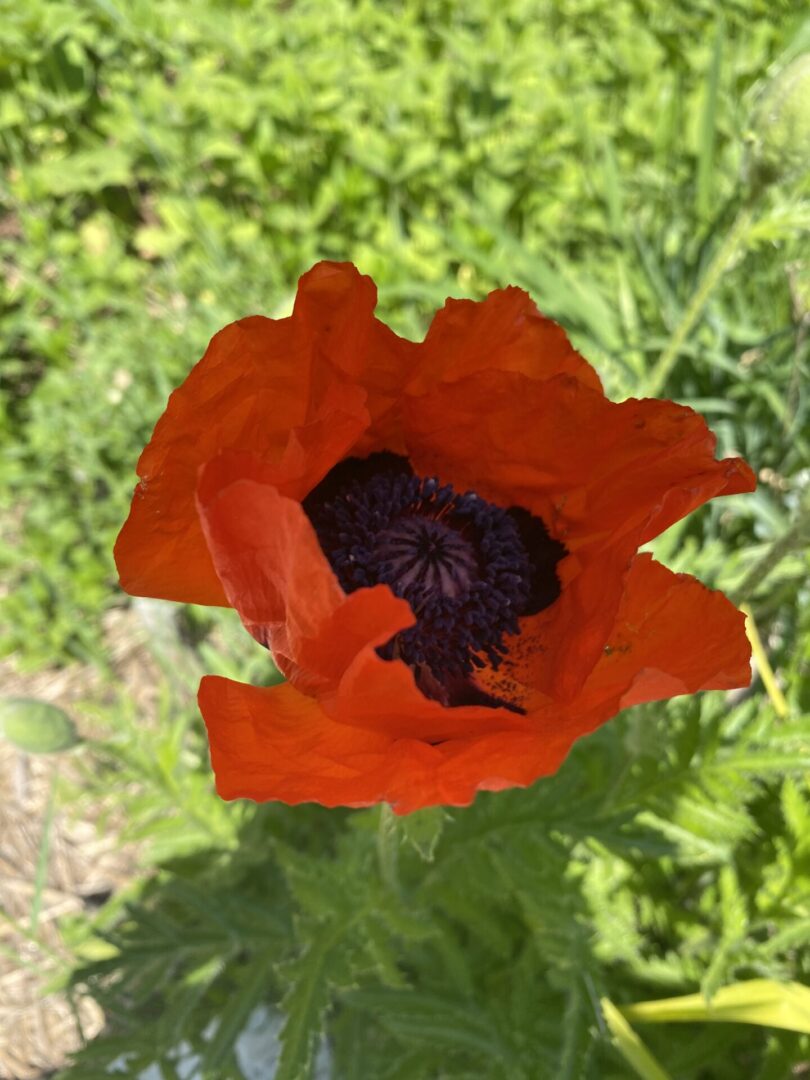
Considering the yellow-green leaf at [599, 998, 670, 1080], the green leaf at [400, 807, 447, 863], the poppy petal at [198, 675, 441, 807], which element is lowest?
the yellow-green leaf at [599, 998, 670, 1080]

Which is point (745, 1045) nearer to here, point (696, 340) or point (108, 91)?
point (696, 340)

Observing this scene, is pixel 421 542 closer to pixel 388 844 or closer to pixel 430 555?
pixel 430 555

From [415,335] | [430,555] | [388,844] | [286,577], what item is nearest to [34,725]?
[388,844]

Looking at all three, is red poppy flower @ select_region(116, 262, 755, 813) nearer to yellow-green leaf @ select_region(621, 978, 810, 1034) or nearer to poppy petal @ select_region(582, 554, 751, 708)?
poppy petal @ select_region(582, 554, 751, 708)

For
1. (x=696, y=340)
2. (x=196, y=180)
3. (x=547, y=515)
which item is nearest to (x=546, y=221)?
(x=696, y=340)

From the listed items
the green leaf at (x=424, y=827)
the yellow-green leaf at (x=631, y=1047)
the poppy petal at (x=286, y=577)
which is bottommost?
the yellow-green leaf at (x=631, y=1047)

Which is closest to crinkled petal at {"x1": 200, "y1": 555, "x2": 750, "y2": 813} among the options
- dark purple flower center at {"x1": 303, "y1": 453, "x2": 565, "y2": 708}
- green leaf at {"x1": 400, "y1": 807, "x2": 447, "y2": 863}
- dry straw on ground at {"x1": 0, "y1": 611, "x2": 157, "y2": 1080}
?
green leaf at {"x1": 400, "y1": 807, "x2": 447, "y2": 863}

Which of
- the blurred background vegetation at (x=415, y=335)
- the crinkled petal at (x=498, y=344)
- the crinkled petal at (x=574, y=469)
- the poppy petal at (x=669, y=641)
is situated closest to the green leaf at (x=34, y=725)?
the blurred background vegetation at (x=415, y=335)

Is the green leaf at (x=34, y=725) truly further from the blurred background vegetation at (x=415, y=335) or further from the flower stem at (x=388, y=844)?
the flower stem at (x=388, y=844)
